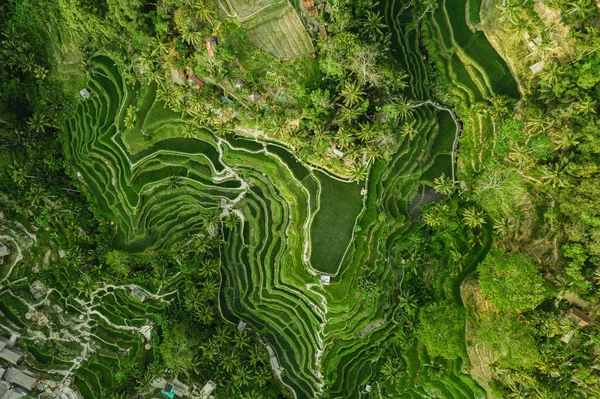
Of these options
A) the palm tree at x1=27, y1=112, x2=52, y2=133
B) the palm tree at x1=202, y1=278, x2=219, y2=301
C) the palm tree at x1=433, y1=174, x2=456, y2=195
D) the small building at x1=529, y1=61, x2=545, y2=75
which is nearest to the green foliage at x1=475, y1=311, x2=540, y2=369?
the palm tree at x1=433, y1=174, x2=456, y2=195

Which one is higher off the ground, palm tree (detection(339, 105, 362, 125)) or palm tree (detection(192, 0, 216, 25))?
palm tree (detection(192, 0, 216, 25))

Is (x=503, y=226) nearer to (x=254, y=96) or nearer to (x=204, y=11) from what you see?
(x=254, y=96)

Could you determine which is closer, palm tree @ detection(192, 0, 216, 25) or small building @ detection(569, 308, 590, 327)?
small building @ detection(569, 308, 590, 327)

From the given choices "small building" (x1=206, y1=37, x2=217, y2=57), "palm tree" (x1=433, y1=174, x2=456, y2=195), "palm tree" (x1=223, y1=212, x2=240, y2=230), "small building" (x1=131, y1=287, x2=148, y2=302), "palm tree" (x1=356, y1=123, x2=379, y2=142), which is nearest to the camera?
"palm tree" (x1=356, y1=123, x2=379, y2=142)

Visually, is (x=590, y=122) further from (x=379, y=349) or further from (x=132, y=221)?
(x=132, y=221)

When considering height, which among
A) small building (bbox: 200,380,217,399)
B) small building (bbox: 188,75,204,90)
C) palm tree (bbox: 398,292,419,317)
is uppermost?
small building (bbox: 188,75,204,90)

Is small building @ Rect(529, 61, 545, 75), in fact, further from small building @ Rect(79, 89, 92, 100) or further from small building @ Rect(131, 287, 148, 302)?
small building @ Rect(79, 89, 92, 100)

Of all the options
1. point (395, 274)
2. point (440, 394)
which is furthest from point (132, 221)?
point (440, 394)
